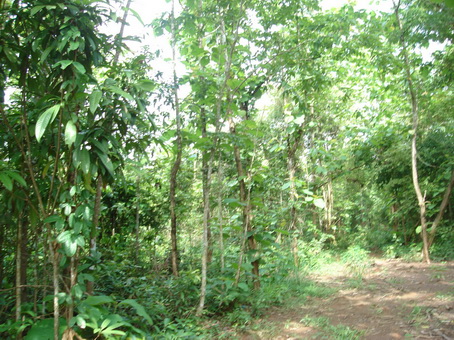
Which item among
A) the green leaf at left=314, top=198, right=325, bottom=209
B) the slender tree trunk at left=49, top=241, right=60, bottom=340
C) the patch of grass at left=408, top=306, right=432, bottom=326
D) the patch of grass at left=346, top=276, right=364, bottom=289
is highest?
the green leaf at left=314, top=198, right=325, bottom=209

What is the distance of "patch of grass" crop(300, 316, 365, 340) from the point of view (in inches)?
136

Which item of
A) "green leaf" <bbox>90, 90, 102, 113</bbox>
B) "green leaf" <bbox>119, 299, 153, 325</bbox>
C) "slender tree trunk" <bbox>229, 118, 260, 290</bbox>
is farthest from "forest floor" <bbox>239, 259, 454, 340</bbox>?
"green leaf" <bbox>90, 90, 102, 113</bbox>

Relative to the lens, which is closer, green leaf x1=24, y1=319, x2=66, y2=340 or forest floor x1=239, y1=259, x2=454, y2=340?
green leaf x1=24, y1=319, x2=66, y2=340

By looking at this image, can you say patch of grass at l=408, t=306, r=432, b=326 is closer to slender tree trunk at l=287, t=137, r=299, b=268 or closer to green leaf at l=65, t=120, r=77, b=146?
slender tree trunk at l=287, t=137, r=299, b=268

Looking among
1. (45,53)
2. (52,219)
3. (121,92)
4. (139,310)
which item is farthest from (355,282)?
(45,53)

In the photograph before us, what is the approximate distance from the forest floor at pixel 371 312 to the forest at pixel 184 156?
7cm

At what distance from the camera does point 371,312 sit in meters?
4.22

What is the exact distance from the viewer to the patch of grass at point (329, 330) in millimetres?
3455

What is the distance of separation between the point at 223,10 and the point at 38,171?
285cm

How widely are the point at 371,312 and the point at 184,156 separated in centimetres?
339

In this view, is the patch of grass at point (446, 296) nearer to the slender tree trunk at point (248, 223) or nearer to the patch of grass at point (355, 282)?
the patch of grass at point (355, 282)

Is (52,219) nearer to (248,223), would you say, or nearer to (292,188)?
(248,223)

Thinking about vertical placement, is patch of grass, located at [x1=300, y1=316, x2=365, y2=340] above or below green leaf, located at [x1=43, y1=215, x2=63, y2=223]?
below

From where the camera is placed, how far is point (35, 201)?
2865mm
